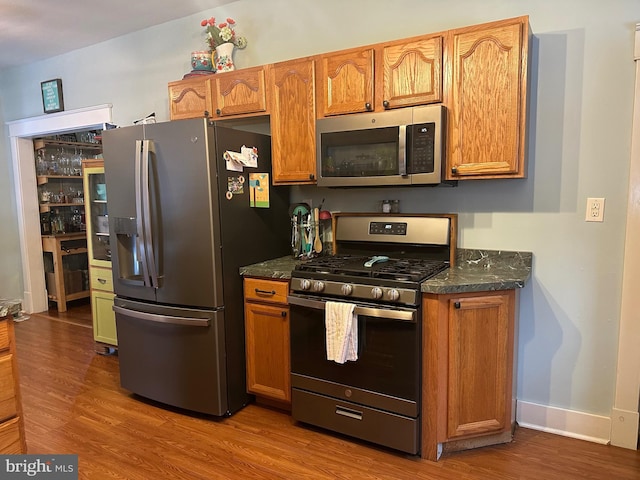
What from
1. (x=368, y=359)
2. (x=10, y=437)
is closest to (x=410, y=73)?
(x=368, y=359)

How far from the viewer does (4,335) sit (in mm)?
1528

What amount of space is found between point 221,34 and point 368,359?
244 cm

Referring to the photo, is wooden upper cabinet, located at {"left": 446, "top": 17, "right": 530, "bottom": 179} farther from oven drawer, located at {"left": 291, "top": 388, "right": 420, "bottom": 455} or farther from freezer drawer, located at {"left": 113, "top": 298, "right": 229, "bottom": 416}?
freezer drawer, located at {"left": 113, "top": 298, "right": 229, "bottom": 416}

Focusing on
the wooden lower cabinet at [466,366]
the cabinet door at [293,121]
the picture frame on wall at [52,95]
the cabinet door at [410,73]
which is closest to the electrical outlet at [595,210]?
the wooden lower cabinet at [466,366]

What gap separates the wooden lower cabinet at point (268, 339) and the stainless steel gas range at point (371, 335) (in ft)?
0.35

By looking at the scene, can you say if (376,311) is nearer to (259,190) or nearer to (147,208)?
(259,190)

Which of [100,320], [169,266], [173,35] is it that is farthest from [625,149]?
[100,320]

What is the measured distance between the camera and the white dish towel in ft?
6.94

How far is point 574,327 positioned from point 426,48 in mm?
1667

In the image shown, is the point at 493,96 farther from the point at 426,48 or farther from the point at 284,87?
the point at 284,87

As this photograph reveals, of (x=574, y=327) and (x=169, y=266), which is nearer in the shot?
(x=574, y=327)

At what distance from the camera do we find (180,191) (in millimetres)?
2439

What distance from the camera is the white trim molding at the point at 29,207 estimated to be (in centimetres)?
454

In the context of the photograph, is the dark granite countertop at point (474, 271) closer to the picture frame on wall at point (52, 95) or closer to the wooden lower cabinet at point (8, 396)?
the wooden lower cabinet at point (8, 396)
